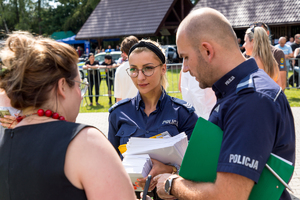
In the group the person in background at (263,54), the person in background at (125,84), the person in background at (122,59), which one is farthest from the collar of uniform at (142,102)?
the person in background at (122,59)

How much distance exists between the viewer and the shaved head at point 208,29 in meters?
1.72

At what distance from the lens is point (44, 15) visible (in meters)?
50.8

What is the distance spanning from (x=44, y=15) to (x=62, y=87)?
176 ft

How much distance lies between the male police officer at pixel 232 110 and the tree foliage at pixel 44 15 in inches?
1866

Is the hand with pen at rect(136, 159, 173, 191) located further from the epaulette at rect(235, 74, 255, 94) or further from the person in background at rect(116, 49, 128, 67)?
the person in background at rect(116, 49, 128, 67)

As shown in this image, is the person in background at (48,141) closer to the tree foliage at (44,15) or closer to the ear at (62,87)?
the ear at (62,87)

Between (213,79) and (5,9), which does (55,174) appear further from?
(5,9)

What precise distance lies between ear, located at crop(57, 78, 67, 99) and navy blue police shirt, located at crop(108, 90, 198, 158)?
1019mm

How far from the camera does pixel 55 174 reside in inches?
52.0

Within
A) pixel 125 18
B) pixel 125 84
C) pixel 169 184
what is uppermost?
pixel 125 18

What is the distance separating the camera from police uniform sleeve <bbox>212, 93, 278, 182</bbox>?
145 centimetres

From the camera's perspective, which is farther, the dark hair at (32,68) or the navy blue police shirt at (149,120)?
the navy blue police shirt at (149,120)

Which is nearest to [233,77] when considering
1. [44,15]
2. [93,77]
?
[93,77]

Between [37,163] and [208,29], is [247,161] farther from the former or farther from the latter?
[37,163]
